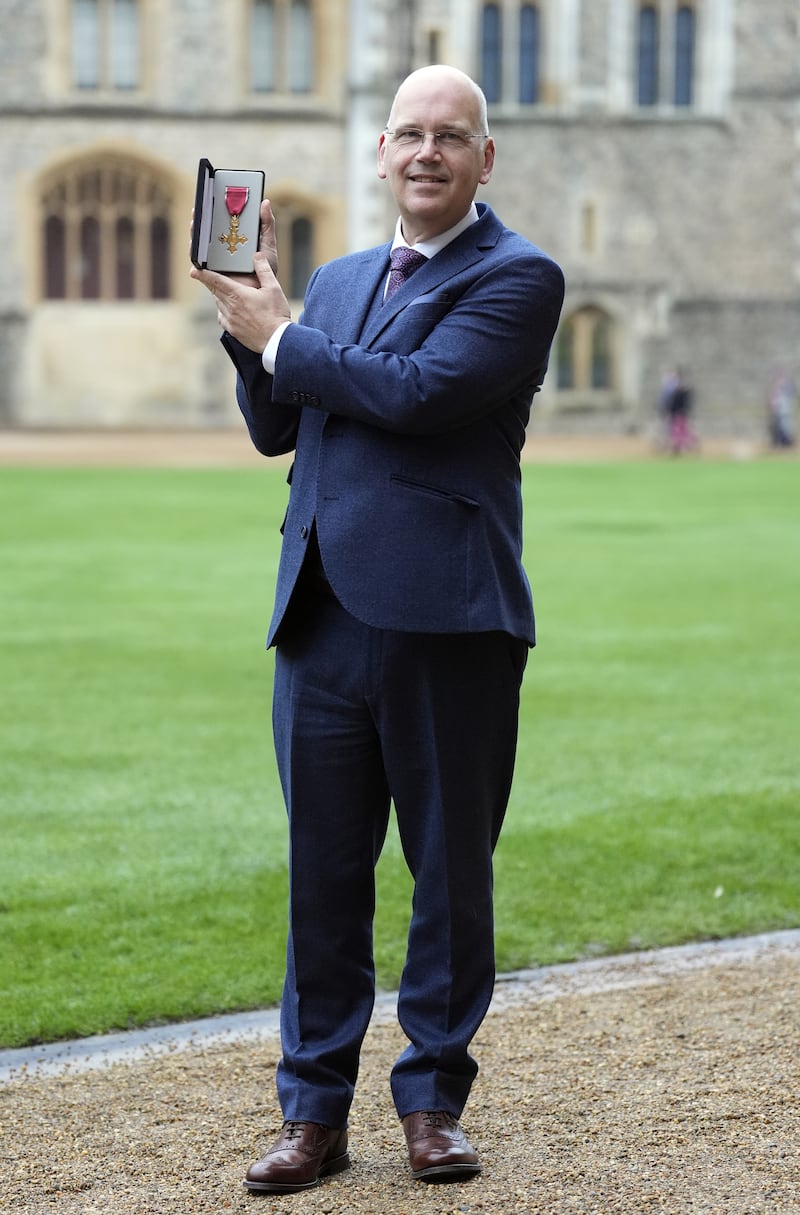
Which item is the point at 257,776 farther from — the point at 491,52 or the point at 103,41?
the point at 491,52

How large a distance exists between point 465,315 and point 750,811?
3.74m

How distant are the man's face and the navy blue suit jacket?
0.10 meters

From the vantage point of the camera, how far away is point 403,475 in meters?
3.20

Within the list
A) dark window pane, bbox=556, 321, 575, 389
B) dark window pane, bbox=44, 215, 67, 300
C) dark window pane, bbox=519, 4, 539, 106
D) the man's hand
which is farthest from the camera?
dark window pane, bbox=556, 321, 575, 389

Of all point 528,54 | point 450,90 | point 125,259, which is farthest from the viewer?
point 528,54

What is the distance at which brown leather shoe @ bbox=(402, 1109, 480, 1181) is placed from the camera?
3.23 meters

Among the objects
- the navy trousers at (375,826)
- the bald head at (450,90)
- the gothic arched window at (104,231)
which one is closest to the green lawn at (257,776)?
the navy trousers at (375,826)

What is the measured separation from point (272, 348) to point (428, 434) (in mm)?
337

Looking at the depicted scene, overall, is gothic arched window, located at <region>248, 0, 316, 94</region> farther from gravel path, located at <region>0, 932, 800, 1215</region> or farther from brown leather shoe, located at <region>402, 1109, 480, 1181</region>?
brown leather shoe, located at <region>402, 1109, 480, 1181</region>

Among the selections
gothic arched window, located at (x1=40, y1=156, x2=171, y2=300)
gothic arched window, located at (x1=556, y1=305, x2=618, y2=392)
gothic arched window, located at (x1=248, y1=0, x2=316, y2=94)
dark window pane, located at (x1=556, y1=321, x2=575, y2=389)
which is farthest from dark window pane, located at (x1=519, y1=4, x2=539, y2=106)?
gothic arched window, located at (x1=40, y1=156, x2=171, y2=300)

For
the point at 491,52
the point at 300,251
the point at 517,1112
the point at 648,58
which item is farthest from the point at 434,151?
the point at 648,58

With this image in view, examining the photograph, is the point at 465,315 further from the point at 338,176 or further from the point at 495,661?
the point at 338,176

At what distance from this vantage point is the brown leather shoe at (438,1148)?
3232 millimetres

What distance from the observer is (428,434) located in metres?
3.18
